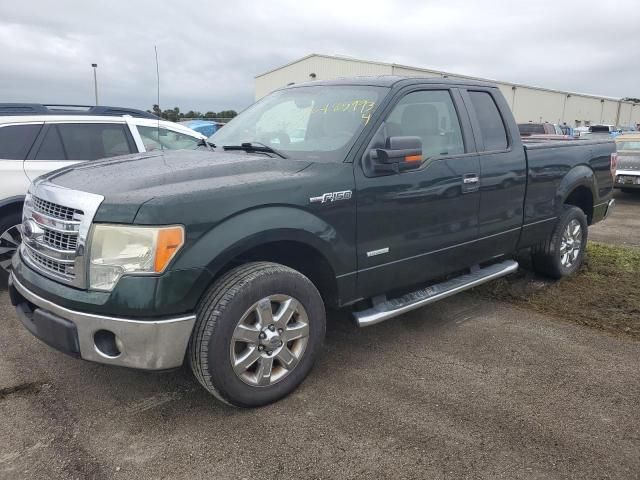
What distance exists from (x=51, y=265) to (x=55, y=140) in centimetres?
306

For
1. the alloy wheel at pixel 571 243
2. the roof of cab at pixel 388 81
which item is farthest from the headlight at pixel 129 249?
the alloy wheel at pixel 571 243

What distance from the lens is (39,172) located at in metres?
5.12

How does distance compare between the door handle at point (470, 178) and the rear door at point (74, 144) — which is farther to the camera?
the rear door at point (74, 144)

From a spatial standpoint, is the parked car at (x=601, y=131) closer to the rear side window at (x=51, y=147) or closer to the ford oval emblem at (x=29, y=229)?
the rear side window at (x=51, y=147)

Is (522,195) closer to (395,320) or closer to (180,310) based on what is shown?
(395,320)

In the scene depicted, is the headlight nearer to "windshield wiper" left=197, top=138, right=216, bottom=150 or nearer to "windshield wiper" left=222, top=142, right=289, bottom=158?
"windshield wiper" left=222, top=142, right=289, bottom=158

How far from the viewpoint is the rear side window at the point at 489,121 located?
4.30m

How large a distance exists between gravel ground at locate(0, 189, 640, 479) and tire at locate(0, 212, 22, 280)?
1.26 metres

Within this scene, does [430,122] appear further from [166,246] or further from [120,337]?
[120,337]

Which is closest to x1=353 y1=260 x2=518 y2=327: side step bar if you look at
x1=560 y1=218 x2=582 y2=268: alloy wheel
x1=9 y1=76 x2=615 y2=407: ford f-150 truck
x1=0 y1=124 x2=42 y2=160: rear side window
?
x1=9 y1=76 x2=615 y2=407: ford f-150 truck

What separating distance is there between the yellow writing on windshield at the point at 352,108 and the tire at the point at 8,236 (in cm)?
321

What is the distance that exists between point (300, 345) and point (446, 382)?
0.99 meters

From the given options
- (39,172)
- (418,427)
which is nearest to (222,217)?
(418,427)

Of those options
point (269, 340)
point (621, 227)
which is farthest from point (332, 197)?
point (621, 227)
